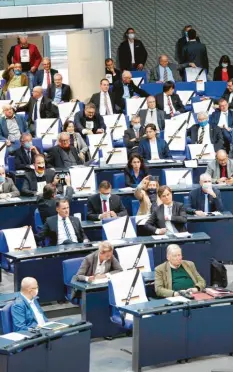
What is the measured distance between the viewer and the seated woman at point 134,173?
16263mm

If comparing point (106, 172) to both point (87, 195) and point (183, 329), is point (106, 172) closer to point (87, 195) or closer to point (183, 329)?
point (87, 195)

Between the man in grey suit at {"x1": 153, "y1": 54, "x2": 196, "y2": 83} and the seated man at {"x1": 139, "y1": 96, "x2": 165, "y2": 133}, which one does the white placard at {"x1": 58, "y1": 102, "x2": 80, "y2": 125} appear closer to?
the seated man at {"x1": 139, "y1": 96, "x2": 165, "y2": 133}

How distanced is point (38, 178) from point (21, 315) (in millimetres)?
5091

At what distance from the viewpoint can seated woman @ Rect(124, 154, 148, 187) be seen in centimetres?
1626

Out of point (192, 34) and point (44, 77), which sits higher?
point (192, 34)

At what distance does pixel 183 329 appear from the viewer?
38.4 feet

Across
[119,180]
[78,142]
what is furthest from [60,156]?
[119,180]

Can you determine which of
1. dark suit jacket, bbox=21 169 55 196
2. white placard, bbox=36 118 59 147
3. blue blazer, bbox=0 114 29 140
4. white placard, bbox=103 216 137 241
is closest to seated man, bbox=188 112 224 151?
white placard, bbox=36 118 59 147

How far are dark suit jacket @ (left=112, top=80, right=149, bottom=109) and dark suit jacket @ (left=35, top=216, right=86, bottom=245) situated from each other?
6.58 metres

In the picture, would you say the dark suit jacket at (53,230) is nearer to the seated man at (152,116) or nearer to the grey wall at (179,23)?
the seated man at (152,116)

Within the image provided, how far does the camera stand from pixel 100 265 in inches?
496

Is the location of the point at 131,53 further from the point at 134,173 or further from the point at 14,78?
the point at 134,173

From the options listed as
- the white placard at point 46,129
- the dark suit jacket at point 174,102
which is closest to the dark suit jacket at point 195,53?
the dark suit jacket at point 174,102

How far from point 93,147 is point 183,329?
258 inches
